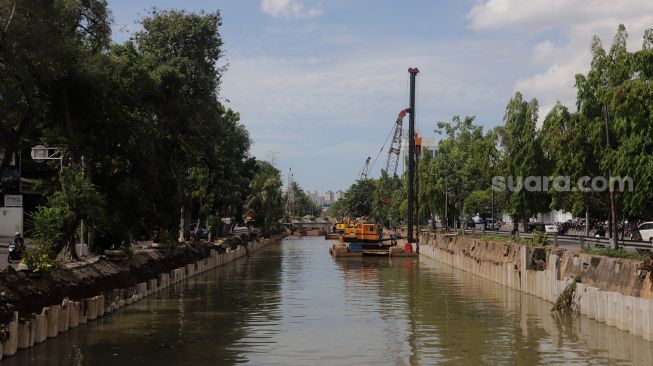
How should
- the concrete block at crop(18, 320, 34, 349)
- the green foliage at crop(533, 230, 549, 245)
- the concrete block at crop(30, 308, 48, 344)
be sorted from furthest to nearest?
the green foliage at crop(533, 230, 549, 245), the concrete block at crop(30, 308, 48, 344), the concrete block at crop(18, 320, 34, 349)

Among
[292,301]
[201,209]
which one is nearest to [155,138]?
[292,301]

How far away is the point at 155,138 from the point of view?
39.6 metres

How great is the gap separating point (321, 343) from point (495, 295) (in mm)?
18425

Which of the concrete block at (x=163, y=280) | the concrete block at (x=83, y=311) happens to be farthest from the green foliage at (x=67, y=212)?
the concrete block at (x=163, y=280)

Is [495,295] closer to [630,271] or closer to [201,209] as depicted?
[630,271]

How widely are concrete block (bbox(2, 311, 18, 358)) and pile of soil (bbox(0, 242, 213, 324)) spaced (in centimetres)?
16

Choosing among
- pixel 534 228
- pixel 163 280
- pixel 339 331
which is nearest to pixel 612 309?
pixel 339 331

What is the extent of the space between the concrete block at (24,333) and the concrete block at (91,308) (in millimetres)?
5938

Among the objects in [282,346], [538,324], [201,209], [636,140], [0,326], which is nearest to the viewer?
[0,326]

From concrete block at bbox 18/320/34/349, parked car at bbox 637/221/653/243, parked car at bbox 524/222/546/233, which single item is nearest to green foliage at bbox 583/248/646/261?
concrete block at bbox 18/320/34/349

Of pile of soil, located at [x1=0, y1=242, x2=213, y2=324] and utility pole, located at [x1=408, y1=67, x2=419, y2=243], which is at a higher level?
utility pole, located at [x1=408, y1=67, x2=419, y2=243]

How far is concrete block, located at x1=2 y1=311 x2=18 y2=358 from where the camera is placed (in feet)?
70.6

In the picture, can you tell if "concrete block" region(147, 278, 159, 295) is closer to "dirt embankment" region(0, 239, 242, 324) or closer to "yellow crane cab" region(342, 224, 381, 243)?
"dirt embankment" region(0, 239, 242, 324)

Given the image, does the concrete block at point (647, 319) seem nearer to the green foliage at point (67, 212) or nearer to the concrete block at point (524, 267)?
the concrete block at point (524, 267)
